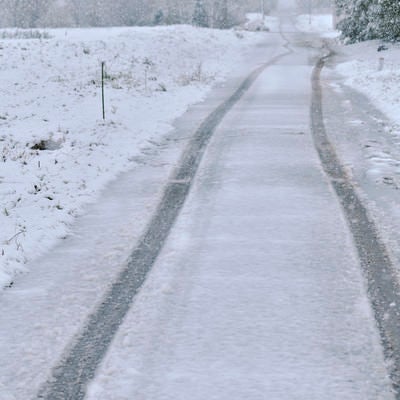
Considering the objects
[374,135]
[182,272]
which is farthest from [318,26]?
[182,272]

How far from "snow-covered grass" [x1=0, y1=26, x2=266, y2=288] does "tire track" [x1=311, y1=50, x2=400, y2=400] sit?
332 cm

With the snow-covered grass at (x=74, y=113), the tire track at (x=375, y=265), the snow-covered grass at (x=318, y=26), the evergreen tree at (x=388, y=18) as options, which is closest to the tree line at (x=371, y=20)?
the evergreen tree at (x=388, y=18)

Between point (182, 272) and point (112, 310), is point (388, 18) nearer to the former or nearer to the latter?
point (182, 272)

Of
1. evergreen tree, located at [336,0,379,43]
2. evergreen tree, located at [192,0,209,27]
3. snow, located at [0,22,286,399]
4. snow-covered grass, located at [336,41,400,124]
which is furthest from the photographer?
evergreen tree, located at [192,0,209,27]

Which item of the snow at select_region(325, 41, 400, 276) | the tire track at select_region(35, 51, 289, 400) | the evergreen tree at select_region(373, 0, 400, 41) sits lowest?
the tire track at select_region(35, 51, 289, 400)

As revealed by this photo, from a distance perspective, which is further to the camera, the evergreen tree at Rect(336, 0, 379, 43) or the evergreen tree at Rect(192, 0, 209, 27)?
the evergreen tree at Rect(192, 0, 209, 27)

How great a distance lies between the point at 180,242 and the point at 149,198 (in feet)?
6.06

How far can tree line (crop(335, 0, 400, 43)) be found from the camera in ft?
95.7

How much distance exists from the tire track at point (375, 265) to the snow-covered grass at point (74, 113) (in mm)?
3324

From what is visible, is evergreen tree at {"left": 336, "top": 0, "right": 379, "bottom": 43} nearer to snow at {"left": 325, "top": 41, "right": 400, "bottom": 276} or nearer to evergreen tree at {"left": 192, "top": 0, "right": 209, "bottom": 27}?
snow at {"left": 325, "top": 41, "right": 400, "bottom": 276}

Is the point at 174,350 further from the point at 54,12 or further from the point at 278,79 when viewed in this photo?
the point at 54,12

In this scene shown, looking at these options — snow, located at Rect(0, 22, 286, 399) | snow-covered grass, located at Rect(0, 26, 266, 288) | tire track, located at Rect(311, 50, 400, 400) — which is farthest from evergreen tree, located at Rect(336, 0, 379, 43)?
tire track, located at Rect(311, 50, 400, 400)

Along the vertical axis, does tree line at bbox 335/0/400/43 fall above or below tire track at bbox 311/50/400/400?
above

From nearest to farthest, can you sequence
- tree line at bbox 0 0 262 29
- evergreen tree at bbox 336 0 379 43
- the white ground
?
the white ground
evergreen tree at bbox 336 0 379 43
tree line at bbox 0 0 262 29
